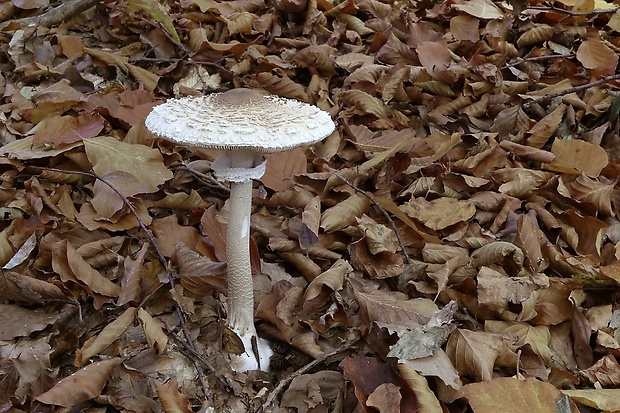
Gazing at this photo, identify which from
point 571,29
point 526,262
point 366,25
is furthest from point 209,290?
point 571,29

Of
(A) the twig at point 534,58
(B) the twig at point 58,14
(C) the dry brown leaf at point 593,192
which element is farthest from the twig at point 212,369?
(A) the twig at point 534,58

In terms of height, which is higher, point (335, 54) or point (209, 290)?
point (335, 54)

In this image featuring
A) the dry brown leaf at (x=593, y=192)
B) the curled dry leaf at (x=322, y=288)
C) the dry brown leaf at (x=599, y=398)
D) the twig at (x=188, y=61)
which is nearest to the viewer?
the dry brown leaf at (x=599, y=398)

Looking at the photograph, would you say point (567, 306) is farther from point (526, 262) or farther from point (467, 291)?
point (467, 291)

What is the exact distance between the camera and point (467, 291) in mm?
2430

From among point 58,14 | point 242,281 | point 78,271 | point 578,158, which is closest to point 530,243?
point 578,158

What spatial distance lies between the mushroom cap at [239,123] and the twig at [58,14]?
2645 millimetres

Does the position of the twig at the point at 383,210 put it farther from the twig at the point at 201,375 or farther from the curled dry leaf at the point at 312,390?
the twig at the point at 201,375

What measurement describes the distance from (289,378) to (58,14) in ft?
11.3

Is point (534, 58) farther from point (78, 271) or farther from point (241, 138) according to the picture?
point (78, 271)

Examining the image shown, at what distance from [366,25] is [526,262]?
2.52 m

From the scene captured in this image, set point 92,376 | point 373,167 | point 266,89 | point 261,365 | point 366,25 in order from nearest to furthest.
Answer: point 92,376 → point 261,365 → point 373,167 → point 266,89 → point 366,25

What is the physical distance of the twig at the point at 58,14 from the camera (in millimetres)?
3906

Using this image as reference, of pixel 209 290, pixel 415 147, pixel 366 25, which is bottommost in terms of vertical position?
pixel 209 290
